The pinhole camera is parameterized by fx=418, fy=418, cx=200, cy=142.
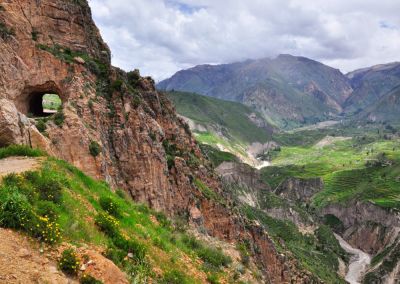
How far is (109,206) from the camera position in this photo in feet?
71.8

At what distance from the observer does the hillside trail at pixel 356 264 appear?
161462mm

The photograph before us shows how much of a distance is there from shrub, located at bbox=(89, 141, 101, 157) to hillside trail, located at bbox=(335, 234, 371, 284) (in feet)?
466

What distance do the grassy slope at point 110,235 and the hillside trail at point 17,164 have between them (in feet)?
1.78

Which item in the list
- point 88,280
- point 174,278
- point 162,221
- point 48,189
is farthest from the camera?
point 162,221

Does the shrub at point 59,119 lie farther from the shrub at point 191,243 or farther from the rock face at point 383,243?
the rock face at point 383,243

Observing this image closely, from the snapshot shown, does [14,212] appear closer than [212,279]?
Yes

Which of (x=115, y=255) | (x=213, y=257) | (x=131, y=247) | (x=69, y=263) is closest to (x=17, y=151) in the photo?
(x=131, y=247)

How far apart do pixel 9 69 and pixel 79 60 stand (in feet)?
28.2

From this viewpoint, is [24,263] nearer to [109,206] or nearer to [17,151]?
[109,206]

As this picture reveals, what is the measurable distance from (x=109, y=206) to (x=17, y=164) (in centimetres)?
500

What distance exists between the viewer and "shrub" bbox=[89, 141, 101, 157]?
37.9 metres

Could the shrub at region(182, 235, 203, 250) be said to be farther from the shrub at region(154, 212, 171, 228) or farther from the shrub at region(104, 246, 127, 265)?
the shrub at region(104, 246, 127, 265)

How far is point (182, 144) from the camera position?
218 feet

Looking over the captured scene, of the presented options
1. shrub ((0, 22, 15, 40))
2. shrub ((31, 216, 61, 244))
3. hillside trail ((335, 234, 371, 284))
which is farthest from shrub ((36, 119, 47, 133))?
hillside trail ((335, 234, 371, 284))
